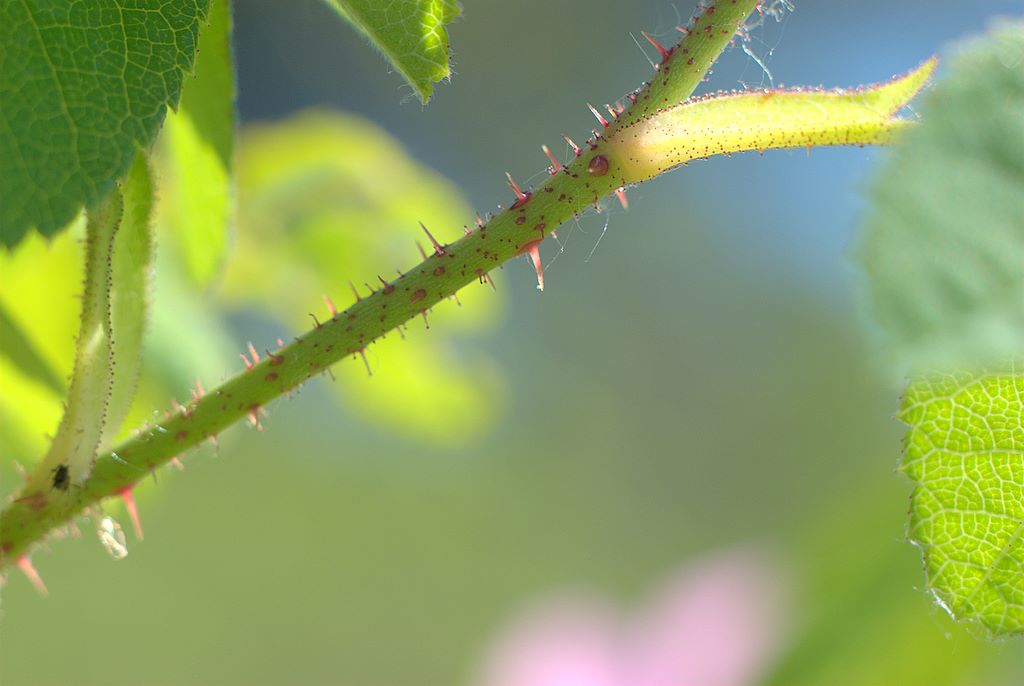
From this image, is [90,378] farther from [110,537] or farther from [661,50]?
[661,50]

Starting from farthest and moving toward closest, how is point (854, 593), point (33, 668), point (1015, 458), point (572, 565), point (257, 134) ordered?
point (572, 565) → point (33, 668) → point (257, 134) → point (854, 593) → point (1015, 458)

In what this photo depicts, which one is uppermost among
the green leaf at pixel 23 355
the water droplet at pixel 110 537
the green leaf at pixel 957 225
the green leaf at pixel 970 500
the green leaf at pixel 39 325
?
the green leaf at pixel 39 325

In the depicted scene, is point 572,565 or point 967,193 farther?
point 572,565

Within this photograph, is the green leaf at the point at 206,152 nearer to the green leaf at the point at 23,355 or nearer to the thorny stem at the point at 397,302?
the green leaf at the point at 23,355

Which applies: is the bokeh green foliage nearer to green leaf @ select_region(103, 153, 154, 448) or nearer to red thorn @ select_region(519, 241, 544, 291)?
red thorn @ select_region(519, 241, 544, 291)

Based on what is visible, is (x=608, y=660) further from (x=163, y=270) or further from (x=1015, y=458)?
(x=1015, y=458)

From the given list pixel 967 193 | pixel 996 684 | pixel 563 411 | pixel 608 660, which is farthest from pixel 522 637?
pixel 563 411

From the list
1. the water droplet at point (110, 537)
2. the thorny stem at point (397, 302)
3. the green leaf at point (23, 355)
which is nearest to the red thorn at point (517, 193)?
the thorny stem at point (397, 302)

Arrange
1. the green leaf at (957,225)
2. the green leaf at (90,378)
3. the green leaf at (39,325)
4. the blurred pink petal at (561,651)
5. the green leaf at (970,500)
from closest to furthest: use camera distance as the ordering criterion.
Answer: the green leaf at (957,225) → the green leaf at (970,500) → the green leaf at (90,378) → the green leaf at (39,325) → the blurred pink petal at (561,651)
